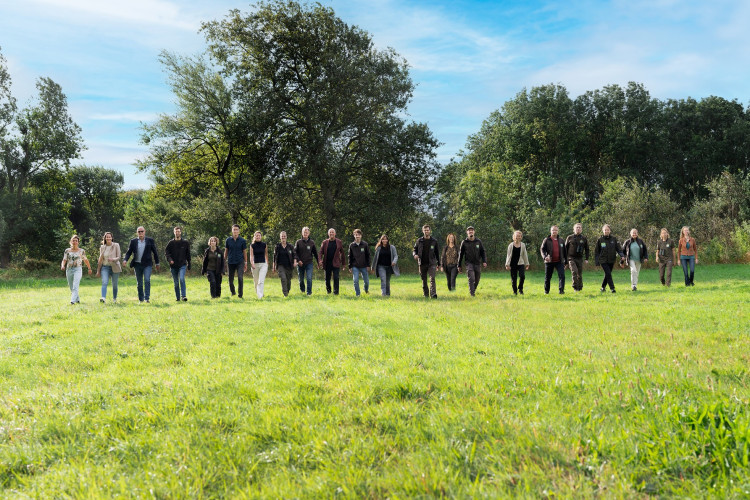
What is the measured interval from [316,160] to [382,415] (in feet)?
91.4

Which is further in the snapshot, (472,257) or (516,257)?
(516,257)

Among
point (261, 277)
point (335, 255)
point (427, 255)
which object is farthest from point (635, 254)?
point (261, 277)

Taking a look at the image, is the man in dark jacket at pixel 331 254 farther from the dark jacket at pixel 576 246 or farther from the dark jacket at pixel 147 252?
the dark jacket at pixel 576 246

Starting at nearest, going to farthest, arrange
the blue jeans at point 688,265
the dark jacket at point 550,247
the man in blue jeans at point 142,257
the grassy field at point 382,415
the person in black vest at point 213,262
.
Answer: the grassy field at point 382,415, the man in blue jeans at point 142,257, the dark jacket at point 550,247, the person in black vest at point 213,262, the blue jeans at point 688,265

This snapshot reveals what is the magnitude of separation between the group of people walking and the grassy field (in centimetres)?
745

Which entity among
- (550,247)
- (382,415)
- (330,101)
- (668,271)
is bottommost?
(382,415)

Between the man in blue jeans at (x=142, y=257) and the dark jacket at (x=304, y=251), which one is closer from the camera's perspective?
the man in blue jeans at (x=142, y=257)

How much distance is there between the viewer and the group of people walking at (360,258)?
1512 cm

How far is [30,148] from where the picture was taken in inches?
1768

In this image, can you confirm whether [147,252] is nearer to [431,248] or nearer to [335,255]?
[335,255]

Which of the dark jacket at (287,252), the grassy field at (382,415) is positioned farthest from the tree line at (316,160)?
the grassy field at (382,415)

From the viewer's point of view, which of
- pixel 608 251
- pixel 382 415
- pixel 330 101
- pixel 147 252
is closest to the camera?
pixel 382 415

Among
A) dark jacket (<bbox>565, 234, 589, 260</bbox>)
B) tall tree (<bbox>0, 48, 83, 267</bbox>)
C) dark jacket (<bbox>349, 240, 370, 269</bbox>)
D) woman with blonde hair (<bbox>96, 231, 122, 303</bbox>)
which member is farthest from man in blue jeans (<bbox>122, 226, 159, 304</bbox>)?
tall tree (<bbox>0, 48, 83, 267</bbox>)

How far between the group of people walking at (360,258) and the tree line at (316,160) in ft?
50.3
